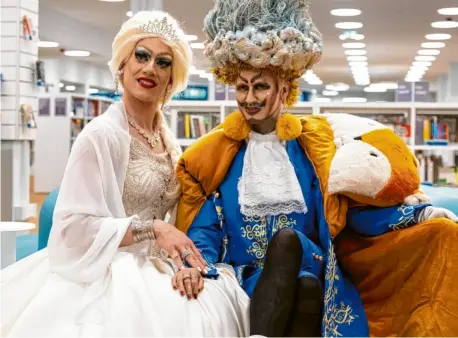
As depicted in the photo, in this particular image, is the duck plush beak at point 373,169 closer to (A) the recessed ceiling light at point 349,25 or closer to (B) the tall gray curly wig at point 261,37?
(B) the tall gray curly wig at point 261,37

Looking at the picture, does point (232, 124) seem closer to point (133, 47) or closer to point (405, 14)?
point (133, 47)

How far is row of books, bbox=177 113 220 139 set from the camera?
7266mm

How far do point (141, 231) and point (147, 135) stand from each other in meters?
0.40

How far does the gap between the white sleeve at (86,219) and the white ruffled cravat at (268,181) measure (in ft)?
1.35

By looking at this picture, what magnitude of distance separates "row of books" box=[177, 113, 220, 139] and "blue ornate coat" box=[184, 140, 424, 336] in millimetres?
4790

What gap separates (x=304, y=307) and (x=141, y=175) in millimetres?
666

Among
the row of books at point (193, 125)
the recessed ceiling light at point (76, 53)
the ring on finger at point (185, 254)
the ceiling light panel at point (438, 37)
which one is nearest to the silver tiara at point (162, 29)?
the ring on finger at point (185, 254)

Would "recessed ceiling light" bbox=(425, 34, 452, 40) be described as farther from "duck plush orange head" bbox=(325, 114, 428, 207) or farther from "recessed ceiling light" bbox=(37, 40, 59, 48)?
"duck plush orange head" bbox=(325, 114, 428, 207)

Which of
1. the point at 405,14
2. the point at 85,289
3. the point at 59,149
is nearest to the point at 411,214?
the point at 85,289

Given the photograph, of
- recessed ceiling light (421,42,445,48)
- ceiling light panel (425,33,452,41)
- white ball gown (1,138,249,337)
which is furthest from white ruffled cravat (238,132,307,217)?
recessed ceiling light (421,42,445,48)

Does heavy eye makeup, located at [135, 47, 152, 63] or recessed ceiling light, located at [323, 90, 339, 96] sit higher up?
recessed ceiling light, located at [323, 90, 339, 96]

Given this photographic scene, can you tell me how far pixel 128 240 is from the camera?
2.22 meters

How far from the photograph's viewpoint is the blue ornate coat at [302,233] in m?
2.32

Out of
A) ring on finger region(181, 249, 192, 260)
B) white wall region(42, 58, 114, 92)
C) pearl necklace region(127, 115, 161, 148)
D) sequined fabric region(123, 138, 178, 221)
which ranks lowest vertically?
ring on finger region(181, 249, 192, 260)
